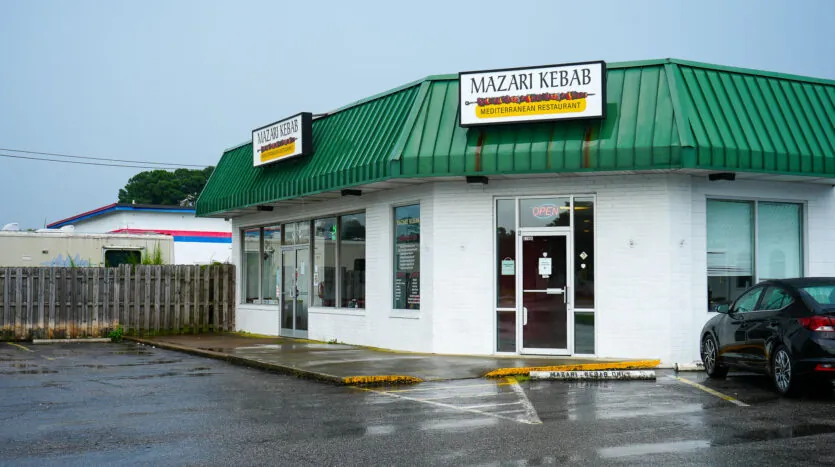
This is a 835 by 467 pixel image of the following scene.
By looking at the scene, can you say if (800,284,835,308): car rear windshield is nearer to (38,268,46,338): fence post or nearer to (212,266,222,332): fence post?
(212,266,222,332): fence post

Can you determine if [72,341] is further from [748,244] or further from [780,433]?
[780,433]

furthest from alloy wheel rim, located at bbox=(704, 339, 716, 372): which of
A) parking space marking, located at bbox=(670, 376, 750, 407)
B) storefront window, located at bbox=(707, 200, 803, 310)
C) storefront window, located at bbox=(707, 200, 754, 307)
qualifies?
storefront window, located at bbox=(707, 200, 754, 307)

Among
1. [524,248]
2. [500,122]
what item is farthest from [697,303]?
[500,122]

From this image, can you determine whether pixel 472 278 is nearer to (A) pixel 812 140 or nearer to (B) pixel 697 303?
(B) pixel 697 303

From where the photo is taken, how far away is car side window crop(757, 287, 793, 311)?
12.0 metres

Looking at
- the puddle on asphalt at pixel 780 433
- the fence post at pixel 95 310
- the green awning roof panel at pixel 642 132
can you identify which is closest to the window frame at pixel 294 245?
the green awning roof panel at pixel 642 132

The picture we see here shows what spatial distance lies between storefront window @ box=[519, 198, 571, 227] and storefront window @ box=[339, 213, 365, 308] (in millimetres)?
4350

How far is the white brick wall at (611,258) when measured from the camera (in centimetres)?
1574

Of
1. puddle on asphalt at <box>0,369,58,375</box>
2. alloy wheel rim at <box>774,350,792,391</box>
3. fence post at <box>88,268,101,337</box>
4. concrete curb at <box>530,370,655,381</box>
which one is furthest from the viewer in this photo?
fence post at <box>88,268,101,337</box>

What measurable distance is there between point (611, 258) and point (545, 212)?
153 cm

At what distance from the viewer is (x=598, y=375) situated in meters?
13.7

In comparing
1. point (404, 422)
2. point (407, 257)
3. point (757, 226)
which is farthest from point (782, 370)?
point (407, 257)

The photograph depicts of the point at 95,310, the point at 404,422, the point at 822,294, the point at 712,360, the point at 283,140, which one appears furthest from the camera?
the point at 95,310

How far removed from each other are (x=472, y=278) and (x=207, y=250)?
95.8 ft
